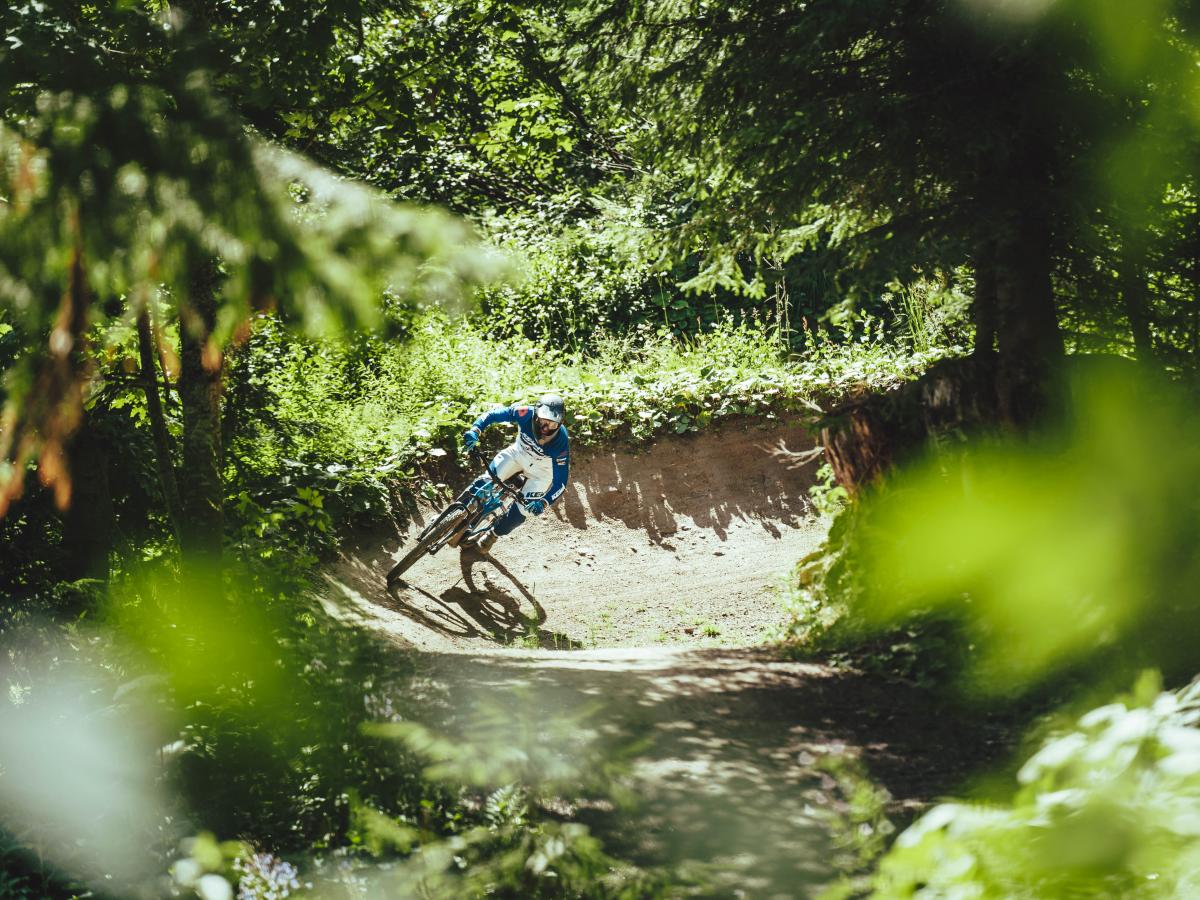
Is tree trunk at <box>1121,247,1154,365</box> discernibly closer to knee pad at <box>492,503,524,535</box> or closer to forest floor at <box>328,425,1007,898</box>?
forest floor at <box>328,425,1007,898</box>

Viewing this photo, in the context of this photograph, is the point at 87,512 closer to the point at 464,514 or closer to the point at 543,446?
the point at 464,514

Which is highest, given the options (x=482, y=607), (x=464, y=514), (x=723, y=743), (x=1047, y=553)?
(x=464, y=514)

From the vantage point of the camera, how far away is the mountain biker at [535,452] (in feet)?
31.2

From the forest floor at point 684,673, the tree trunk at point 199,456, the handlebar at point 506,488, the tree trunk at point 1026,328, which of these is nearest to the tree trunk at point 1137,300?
the tree trunk at point 1026,328

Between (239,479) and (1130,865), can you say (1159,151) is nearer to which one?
(1130,865)

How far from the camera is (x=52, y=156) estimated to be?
7.11 feet

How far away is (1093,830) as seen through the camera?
133cm

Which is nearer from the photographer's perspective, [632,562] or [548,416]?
[548,416]

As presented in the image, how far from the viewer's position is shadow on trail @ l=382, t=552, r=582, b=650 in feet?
31.7

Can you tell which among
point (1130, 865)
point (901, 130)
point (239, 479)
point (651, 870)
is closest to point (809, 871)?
point (651, 870)

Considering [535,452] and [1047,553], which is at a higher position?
[535,452]

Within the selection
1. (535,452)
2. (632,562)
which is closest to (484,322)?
(535,452)

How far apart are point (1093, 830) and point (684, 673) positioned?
5.09m

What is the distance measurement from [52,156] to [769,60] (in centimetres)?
525
